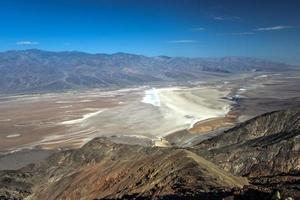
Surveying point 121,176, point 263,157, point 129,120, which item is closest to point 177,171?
point 121,176

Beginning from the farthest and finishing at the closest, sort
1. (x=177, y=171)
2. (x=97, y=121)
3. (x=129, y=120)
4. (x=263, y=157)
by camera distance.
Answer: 1. (x=97, y=121)
2. (x=129, y=120)
3. (x=263, y=157)
4. (x=177, y=171)

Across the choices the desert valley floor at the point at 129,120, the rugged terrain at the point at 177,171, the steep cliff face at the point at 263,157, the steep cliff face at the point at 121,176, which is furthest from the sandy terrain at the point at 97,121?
the steep cliff face at the point at 263,157

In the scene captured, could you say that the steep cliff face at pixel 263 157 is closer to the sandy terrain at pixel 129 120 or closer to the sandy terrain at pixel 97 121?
the sandy terrain at pixel 129 120

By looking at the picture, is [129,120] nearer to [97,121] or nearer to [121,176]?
[97,121]

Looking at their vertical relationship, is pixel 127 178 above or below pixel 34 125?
above

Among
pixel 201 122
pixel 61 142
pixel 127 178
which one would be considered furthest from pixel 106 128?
pixel 127 178

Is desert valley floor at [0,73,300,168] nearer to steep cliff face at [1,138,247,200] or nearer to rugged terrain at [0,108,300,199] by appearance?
rugged terrain at [0,108,300,199]

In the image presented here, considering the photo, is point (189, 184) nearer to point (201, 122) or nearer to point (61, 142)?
point (61, 142)

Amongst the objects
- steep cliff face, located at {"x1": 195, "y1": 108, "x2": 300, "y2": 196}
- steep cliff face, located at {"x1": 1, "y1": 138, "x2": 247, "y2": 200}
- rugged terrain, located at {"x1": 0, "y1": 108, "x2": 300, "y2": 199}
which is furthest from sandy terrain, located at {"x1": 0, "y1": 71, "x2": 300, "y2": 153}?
steep cliff face, located at {"x1": 195, "y1": 108, "x2": 300, "y2": 196}
